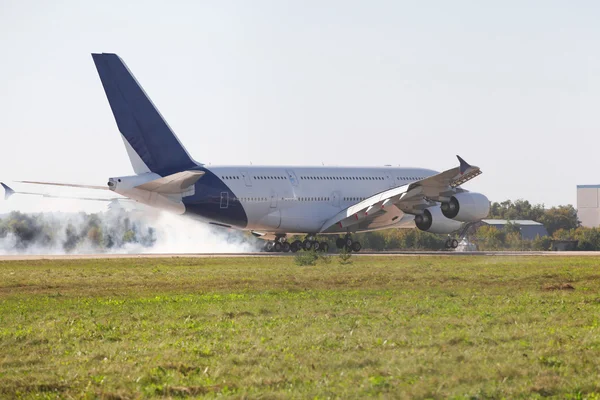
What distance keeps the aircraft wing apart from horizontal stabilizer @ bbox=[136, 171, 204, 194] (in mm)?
9927

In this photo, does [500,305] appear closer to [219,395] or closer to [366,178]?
[219,395]

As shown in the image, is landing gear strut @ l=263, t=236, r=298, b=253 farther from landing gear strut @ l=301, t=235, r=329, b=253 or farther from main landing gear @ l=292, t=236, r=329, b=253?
landing gear strut @ l=301, t=235, r=329, b=253

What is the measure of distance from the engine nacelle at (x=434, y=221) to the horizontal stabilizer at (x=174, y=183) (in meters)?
13.0

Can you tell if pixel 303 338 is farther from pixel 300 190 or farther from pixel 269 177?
pixel 300 190

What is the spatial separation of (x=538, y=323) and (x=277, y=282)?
1347cm

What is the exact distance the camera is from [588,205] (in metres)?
124

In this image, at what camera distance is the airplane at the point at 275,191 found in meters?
48.9

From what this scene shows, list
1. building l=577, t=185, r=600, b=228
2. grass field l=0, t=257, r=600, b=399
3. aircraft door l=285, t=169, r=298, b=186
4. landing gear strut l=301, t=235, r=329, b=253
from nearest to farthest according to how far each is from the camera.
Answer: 1. grass field l=0, t=257, r=600, b=399
2. aircraft door l=285, t=169, r=298, b=186
3. landing gear strut l=301, t=235, r=329, b=253
4. building l=577, t=185, r=600, b=228

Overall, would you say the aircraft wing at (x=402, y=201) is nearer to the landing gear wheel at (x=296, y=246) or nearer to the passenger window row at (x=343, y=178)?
the passenger window row at (x=343, y=178)

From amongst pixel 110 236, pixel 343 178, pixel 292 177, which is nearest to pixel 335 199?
pixel 343 178

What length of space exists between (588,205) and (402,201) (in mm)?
76435

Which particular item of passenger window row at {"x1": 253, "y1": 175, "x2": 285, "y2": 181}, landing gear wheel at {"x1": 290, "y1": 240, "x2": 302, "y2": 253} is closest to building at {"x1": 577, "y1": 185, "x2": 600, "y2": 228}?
landing gear wheel at {"x1": 290, "y1": 240, "x2": 302, "y2": 253}

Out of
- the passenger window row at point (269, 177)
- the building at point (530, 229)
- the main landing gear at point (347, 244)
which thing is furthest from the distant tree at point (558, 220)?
the passenger window row at point (269, 177)

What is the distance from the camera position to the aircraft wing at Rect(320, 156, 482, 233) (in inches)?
1998
